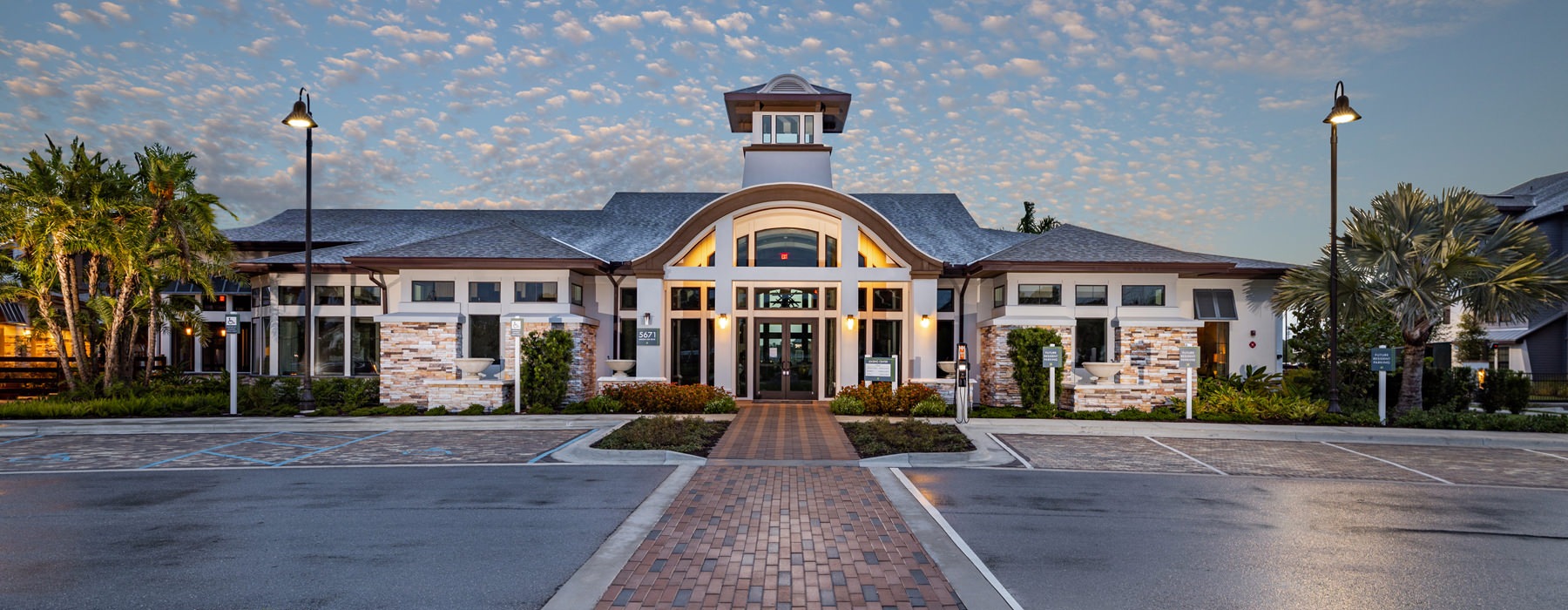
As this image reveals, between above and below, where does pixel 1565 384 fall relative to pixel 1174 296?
below

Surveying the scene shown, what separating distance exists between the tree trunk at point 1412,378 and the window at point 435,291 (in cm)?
2309

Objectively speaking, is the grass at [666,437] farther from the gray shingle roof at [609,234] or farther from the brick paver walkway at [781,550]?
the gray shingle roof at [609,234]

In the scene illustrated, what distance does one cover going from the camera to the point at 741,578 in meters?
6.05

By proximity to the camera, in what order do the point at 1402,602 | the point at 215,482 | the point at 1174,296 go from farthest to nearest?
1. the point at 1174,296
2. the point at 215,482
3. the point at 1402,602

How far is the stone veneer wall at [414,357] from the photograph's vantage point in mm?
20312

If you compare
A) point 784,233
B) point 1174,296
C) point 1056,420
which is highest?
point 784,233

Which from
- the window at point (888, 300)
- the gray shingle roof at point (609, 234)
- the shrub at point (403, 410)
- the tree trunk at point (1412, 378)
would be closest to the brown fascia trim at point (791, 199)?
the gray shingle roof at point (609, 234)

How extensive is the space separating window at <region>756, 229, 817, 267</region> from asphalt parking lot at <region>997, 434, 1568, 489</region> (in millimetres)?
8088

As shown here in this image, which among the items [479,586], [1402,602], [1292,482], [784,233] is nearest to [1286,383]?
[1292,482]

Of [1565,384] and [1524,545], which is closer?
[1524,545]

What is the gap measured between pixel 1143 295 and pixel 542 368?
15820 millimetres

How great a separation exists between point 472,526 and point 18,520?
478 centimetres

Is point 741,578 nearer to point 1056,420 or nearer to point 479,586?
point 479,586

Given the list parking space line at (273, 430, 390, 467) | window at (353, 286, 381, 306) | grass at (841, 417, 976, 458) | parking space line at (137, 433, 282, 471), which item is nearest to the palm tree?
grass at (841, 417, 976, 458)
